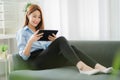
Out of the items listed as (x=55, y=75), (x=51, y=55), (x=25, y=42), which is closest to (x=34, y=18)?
(x=25, y=42)

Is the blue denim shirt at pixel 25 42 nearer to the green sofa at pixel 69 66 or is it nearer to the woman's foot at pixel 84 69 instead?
the green sofa at pixel 69 66

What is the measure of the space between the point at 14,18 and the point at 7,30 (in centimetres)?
23

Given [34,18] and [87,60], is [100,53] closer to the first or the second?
[87,60]

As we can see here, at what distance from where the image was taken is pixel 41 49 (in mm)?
2205

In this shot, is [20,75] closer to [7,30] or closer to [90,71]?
[90,71]

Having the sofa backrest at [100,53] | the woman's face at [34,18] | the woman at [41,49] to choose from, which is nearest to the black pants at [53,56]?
the woman at [41,49]

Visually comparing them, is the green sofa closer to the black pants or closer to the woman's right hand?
the black pants

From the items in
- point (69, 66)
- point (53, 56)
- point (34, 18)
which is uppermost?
point (34, 18)

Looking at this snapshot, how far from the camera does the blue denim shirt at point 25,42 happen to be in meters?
2.12

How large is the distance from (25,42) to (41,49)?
177mm

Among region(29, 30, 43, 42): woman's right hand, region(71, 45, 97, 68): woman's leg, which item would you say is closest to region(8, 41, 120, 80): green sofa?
region(71, 45, 97, 68): woman's leg

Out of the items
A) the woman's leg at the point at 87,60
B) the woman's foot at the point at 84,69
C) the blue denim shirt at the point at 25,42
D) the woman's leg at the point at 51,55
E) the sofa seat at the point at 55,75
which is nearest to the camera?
the sofa seat at the point at 55,75

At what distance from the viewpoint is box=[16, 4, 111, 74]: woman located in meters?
1.91

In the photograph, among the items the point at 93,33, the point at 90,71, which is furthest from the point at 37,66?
the point at 93,33
